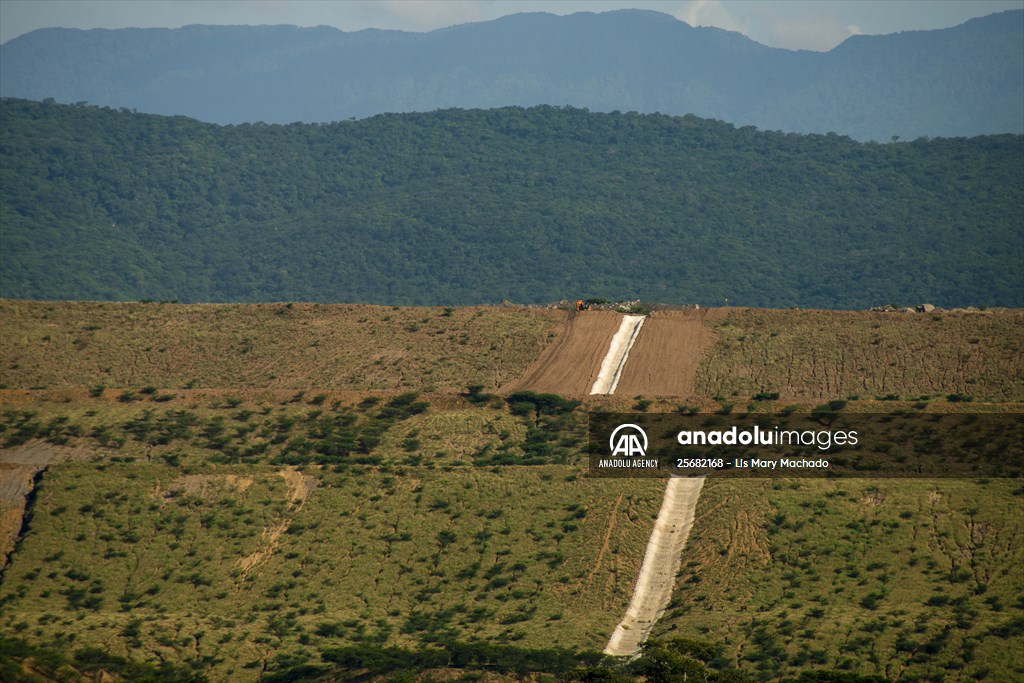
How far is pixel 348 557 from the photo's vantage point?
62.6 metres

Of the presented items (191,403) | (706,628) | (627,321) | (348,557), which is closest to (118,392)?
(191,403)

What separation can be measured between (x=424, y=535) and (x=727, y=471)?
14.7 metres

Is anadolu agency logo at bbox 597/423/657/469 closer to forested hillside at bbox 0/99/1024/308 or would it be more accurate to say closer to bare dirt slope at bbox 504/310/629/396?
bare dirt slope at bbox 504/310/629/396

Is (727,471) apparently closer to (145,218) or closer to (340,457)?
(340,457)

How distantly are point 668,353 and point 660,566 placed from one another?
2731cm

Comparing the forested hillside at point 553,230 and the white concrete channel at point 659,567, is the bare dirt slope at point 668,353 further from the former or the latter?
the forested hillside at point 553,230

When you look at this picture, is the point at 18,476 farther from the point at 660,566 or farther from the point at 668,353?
the point at 668,353

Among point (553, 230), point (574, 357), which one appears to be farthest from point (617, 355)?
point (553, 230)

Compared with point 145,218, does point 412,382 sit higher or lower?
lower

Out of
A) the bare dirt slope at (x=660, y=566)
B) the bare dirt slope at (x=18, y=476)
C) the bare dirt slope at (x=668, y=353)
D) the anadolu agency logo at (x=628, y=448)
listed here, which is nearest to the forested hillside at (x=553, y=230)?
the bare dirt slope at (x=668, y=353)

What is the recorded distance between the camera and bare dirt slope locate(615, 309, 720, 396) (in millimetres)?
81312

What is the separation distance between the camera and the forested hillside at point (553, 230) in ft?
522

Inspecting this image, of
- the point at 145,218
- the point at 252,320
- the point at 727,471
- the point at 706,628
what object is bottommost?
the point at 706,628

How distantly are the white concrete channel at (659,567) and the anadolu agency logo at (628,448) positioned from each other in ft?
10.3
